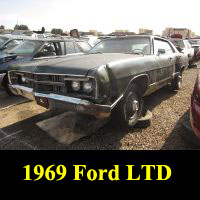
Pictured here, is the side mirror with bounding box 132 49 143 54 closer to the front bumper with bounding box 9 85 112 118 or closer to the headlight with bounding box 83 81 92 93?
the headlight with bounding box 83 81 92 93

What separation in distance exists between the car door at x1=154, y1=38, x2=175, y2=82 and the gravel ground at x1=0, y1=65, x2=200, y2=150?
76cm

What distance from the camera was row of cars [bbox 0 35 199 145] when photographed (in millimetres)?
3023

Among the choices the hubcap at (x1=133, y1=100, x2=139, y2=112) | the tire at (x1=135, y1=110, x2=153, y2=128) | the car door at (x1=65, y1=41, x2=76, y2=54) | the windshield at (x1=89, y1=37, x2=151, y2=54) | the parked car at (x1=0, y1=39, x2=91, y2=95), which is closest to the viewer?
the hubcap at (x1=133, y1=100, x2=139, y2=112)

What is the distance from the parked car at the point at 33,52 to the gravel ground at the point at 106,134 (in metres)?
1.20

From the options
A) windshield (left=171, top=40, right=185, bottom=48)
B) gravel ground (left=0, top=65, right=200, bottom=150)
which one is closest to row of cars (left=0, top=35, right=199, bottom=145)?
gravel ground (left=0, top=65, right=200, bottom=150)

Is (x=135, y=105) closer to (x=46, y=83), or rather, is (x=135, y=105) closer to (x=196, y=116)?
(x=196, y=116)

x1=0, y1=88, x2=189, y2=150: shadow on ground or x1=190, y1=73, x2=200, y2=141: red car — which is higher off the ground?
x1=190, y1=73, x2=200, y2=141: red car

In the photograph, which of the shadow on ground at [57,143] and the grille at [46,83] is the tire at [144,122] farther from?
the grille at [46,83]

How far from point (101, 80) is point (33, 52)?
11.7 ft

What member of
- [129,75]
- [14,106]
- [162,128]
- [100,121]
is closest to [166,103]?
[162,128]

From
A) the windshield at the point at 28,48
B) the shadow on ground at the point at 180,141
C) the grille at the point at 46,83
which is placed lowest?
the shadow on ground at the point at 180,141

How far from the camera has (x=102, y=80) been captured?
2.99 metres

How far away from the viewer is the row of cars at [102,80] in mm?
3023

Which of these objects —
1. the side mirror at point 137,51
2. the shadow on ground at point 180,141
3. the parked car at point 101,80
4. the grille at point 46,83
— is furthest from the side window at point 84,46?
the shadow on ground at point 180,141
